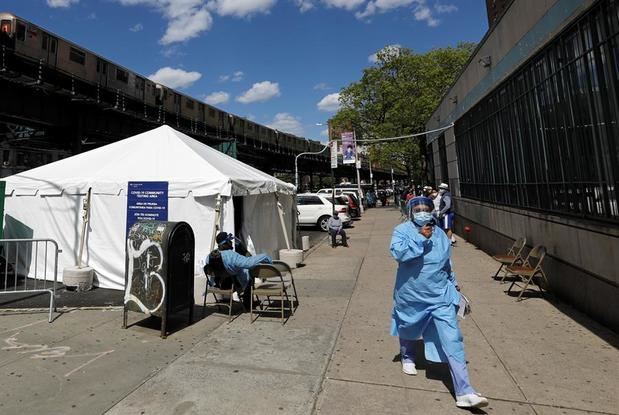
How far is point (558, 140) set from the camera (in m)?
6.42

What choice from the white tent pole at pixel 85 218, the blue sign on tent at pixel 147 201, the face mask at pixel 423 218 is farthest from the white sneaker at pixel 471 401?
the white tent pole at pixel 85 218

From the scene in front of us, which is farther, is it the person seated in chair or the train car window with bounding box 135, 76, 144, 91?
the train car window with bounding box 135, 76, 144, 91

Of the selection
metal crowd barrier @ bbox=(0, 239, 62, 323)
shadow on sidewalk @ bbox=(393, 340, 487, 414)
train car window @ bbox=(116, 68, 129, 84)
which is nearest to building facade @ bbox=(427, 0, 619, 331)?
shadow on sidewalk @ bbox=(393, 340, 487, 414)

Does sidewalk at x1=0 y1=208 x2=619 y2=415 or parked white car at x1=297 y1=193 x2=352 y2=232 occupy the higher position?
parked white car at x1=297 y1=193 x2=352 y2=232

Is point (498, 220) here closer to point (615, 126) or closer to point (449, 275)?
point (615, 126)

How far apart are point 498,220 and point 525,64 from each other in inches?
158

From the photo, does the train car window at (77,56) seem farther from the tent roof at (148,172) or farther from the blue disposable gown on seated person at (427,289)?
the blue disposable gown on seated person at (427,289)

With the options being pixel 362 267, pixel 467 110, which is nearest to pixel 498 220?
pixel 362 267

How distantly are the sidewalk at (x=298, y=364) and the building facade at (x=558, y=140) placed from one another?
85cm

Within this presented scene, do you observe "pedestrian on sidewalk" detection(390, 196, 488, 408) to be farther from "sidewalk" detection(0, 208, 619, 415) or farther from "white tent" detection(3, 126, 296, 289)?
"white tent" detection(3, 126, 296, 289)

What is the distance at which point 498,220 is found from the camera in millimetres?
10109

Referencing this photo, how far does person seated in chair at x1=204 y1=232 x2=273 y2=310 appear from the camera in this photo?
5.73 metres

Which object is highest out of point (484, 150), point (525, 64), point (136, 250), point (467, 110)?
point (467, 110)

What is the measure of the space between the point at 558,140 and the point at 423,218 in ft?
14.3
